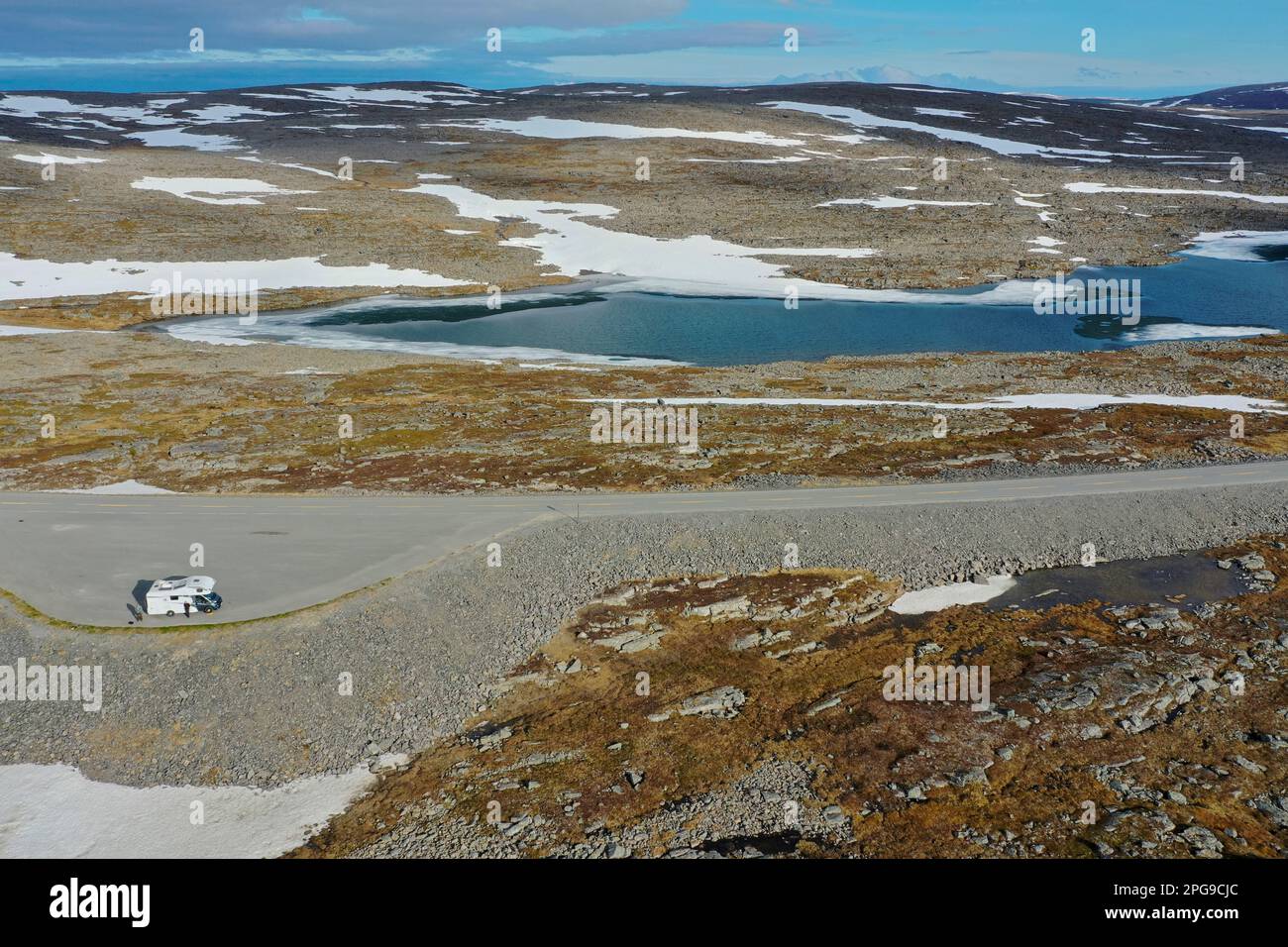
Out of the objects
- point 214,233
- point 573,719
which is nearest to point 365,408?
point 573,719

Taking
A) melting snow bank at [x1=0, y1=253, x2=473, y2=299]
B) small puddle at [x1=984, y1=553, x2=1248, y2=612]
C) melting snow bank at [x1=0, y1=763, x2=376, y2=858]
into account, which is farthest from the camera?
melting snow bank at [x1=0, y1=253, x2=473, y2=299]

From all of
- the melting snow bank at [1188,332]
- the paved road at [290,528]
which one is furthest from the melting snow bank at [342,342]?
the melting snow bank at [1188,332]

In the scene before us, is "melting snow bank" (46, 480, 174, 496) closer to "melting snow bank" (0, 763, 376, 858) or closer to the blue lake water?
"melting snow bank" (0, 763, 376, 858)

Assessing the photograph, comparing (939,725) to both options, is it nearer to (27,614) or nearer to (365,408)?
(27,614)

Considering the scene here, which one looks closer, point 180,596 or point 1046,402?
point 180,596

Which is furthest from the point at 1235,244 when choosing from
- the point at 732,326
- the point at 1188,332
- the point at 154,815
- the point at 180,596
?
the point at 154,815

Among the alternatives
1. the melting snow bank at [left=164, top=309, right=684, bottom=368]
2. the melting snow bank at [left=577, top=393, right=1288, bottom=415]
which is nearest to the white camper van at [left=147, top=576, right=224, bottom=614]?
the melting snow bank at [left=577, top=393, right=1288, bottom=415]

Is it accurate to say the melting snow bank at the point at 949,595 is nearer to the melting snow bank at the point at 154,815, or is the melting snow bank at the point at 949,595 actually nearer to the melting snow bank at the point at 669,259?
the melting snow bank at the point at 154,815

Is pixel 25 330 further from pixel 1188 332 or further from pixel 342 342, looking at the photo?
pixel 1188 332
